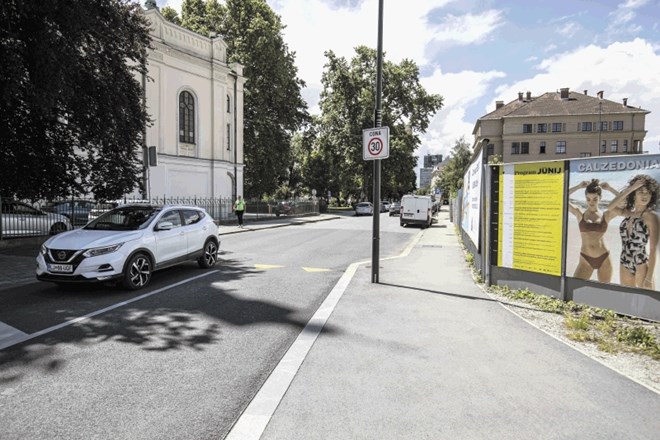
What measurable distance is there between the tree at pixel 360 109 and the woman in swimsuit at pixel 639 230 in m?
47.4

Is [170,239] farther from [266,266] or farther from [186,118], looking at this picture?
[186,118]

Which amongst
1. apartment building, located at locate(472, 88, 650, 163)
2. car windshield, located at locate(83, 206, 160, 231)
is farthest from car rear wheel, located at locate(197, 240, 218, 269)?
apartment building, located at locate(472, 88, 650, 163)

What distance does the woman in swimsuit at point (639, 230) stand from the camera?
5.53 metres

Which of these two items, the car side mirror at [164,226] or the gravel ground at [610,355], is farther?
the car side mirror at [164,226]

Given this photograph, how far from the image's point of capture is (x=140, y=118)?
14.1 metres

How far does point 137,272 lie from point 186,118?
84.0 feet

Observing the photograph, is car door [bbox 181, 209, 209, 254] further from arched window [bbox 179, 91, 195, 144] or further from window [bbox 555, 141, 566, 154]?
window [bbox 555, 141, 566, 154]

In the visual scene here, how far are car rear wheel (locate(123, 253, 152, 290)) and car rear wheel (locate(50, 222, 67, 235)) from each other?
28.8 ft

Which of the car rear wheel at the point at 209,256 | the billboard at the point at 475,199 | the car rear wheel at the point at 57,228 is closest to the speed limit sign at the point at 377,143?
the billboard at the point at 475,199

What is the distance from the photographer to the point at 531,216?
23.7 ft

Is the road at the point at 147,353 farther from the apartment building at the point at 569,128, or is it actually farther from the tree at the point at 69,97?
the apartment building at the point at 569,128

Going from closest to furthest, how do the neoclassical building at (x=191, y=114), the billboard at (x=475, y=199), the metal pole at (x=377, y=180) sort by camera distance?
the metal pole at (x=377, y=180), the billboard at (x=475, y=199), the neoclassical building at (x=191, y=114)

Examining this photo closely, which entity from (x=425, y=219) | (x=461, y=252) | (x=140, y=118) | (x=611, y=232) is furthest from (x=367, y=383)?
(x=425, y=219)

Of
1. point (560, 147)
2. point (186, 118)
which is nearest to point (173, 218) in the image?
point (186, 118)
